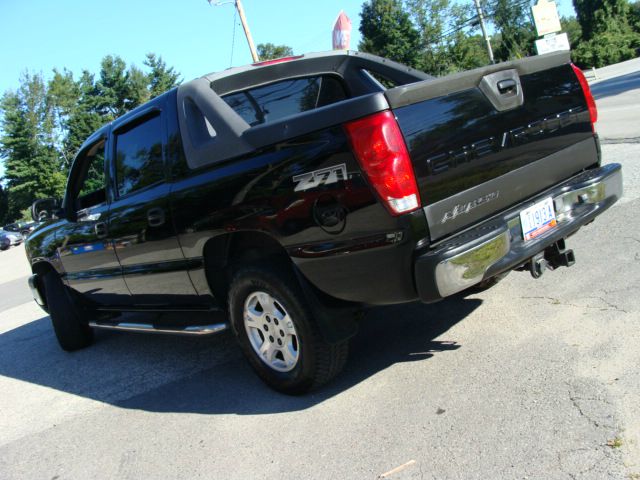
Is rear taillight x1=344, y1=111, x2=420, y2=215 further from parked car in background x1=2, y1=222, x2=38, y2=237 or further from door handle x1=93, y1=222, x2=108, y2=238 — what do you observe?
parked car in background x1=2, y1=222, x2=38, y2=237

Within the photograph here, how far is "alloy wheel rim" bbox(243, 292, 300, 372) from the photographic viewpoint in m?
3.37

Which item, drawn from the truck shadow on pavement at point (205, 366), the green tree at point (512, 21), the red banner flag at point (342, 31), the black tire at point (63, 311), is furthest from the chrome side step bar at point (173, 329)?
the green tree at point (512, 21)

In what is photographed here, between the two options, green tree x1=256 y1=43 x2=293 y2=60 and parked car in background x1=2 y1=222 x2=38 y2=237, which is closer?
parked car in background x1=2 y1=222 x2=38 y2=237

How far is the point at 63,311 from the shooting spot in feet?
18.3

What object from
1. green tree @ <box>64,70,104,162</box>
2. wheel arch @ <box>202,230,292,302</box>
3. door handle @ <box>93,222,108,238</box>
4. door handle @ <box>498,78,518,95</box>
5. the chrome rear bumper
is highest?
green tree @ <box>64,70,104,162</box>

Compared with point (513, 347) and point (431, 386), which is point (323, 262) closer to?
point (431, 386)

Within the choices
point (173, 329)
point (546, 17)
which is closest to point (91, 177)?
point (173, 329)

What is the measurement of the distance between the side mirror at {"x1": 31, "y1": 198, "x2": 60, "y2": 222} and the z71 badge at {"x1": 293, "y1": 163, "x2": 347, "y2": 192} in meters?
3.29

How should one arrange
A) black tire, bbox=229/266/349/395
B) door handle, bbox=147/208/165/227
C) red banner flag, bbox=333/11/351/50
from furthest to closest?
red banner flag, bbox=333/11/351/50, door handle, bbox=147/208/165/227, black tire, bbox=229/266/349/395

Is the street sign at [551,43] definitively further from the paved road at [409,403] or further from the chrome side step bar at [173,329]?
the chrome side step bar at [173,329]

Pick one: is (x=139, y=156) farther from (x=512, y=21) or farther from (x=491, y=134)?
(x=512, y=21)

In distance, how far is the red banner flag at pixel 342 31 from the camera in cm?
1490

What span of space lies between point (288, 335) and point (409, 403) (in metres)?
0.80

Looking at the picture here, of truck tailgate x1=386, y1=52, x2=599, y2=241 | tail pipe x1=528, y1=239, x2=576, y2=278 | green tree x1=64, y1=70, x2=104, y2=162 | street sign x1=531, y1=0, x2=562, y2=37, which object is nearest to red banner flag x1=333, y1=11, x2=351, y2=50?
truck tailgate x1=386, y1=52, x2=599, y2=241
